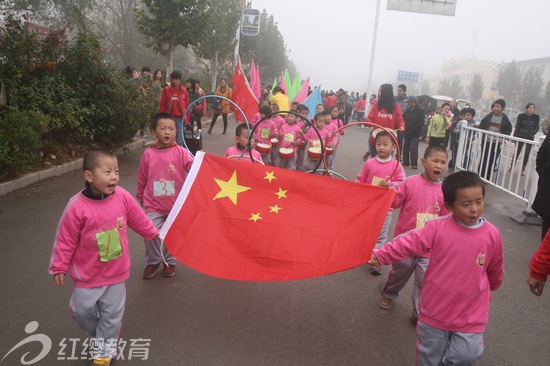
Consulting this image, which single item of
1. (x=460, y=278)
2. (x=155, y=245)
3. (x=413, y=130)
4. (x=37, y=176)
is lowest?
(x=37, y=176)

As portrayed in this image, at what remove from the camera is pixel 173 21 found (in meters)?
15.3

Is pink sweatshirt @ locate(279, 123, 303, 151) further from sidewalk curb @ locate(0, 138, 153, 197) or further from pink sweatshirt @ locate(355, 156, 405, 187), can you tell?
sidewalk curb @ locate(0, 138, 153, 197)

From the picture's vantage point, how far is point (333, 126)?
9227 mm

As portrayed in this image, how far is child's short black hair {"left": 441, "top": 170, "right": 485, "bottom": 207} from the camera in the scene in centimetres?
256

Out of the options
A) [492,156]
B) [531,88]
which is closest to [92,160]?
[492,156]

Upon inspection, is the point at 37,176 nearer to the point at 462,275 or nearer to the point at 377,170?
the point at 377,170

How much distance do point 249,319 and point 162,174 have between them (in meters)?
1.57

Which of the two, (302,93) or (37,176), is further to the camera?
(302,93)

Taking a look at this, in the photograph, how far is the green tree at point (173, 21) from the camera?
591 inches

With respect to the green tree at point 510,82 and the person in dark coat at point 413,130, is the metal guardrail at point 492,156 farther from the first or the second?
the green tree at point 510,82

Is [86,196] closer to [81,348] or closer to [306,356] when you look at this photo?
[81,348]

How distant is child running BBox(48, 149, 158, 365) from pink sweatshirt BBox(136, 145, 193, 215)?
4.10ft

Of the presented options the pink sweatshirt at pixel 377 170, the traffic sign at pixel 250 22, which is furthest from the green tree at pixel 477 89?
the pink sweatshirt at pixel 377 170

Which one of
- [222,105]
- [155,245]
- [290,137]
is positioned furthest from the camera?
[222,105]
